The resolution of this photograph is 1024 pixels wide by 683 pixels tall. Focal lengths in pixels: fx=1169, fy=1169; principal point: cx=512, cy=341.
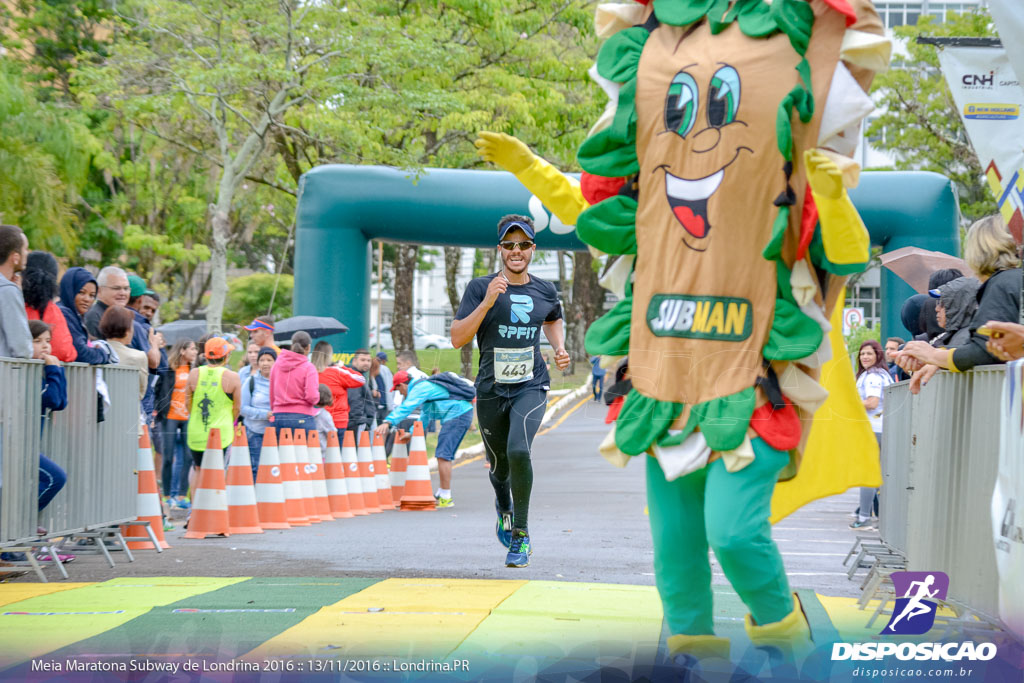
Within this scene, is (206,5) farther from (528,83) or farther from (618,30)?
(618,30)

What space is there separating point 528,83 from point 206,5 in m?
5.50

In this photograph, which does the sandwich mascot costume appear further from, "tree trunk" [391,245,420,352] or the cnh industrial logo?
"tree trunk" [391,245,420,352]

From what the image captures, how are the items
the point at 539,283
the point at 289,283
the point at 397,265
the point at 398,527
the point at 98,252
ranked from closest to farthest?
the point at 539,283, the point at 398,527, the point at 397,265, the point at 98,252, the point at 289,283

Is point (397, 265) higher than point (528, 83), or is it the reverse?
point (528, 83)

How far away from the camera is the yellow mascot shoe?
340cm

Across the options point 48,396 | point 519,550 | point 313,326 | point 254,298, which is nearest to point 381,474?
point 313,326

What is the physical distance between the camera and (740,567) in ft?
11.0

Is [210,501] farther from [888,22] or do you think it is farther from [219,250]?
[219,250]

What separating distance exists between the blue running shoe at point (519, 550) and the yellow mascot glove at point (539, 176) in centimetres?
236

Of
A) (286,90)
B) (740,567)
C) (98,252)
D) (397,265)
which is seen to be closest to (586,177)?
(740,567)

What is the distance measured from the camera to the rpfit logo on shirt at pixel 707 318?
3432 mm

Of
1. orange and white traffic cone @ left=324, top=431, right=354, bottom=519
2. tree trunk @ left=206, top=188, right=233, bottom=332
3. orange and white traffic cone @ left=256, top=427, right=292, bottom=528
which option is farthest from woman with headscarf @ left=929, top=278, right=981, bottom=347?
tree trunk @ left=206, top=188, right=233, bottom=332

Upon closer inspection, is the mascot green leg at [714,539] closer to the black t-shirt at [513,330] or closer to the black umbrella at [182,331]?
the black t-shirt at [513,330]

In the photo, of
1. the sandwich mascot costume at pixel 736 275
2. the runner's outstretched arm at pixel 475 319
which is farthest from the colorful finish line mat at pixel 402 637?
the runner's outstretched arm at pixel 475 319
